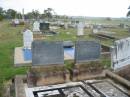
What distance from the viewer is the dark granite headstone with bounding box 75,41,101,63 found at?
588cm

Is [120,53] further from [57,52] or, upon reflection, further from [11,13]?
[11,13]

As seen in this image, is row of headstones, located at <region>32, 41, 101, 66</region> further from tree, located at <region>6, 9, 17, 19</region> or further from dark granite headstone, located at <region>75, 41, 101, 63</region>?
tree, located at <region>6, 9, 17, 19</region>

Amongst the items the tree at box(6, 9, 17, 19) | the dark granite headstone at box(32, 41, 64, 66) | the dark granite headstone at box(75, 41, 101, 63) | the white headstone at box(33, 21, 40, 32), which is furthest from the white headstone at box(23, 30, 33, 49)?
the tree at box(6, 9, 17, 19)

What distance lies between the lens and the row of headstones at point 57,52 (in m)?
5.52

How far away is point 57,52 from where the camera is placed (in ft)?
18.8

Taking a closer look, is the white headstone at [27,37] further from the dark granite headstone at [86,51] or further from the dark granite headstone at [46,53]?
the dark granite headstone at [86,51]

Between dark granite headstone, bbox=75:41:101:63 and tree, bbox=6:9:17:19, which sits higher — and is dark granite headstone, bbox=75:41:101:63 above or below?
below

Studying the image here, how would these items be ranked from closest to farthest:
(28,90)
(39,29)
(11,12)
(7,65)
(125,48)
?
(28,90), (125,48), (7,65), (39,29), (11,12)

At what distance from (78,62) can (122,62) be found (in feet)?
5.94

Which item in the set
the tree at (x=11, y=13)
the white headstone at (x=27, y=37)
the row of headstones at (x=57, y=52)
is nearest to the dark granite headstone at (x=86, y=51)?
the row of headstones at (x=57, y=52)

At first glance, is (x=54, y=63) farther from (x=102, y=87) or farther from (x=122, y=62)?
(x=122, y=62)

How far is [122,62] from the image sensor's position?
22.1 feet

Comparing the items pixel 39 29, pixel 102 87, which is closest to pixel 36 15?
pixel 39 29

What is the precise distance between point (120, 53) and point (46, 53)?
2.60 m
